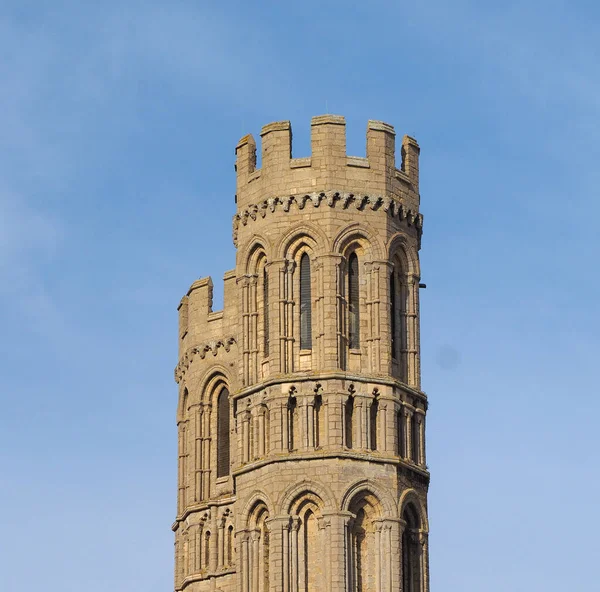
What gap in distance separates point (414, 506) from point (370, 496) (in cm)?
179

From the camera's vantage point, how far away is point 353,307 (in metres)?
72.7

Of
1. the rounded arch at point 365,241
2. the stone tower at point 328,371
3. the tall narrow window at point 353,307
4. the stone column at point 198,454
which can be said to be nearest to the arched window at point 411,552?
the stone tower at point 328,371

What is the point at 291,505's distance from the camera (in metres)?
70.4

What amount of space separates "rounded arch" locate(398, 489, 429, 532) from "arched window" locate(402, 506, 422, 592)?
0.26ft

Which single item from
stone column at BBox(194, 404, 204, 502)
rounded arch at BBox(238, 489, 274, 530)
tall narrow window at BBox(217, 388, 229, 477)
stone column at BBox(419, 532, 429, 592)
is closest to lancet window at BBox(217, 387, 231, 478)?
tall narrow window at BBox(217, 388, 229, 477)

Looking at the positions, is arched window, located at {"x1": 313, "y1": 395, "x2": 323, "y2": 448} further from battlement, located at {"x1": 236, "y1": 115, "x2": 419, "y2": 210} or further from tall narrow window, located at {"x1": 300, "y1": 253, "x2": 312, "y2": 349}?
battlement, located at {"x1": 236, "y1": 115, "x2": 419, "y2": 210}

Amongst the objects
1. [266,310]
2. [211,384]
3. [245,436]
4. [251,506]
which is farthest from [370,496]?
[211,384]

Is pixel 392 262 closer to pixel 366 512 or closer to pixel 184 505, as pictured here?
pixel 366 512

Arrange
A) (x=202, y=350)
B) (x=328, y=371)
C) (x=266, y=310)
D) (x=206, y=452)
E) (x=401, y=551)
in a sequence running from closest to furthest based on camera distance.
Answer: (x=401, y=551), (x=328, y=371), (x=266, y=310), (x=206, y=452), (x=202, y=350)

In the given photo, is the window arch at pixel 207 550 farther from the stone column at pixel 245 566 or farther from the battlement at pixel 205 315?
the stone column at pixel 245 566

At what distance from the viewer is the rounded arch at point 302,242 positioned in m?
72.7

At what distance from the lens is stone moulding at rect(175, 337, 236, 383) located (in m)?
80.9

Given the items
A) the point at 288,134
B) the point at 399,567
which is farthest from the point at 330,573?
the point at 288,134

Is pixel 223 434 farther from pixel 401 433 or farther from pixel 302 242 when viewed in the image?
pixel 401 433
